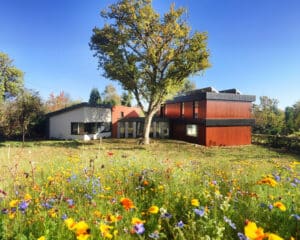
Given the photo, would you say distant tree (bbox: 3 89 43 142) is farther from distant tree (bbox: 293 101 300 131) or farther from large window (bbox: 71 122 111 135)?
distant tree (bbox: 293 101 300 131)

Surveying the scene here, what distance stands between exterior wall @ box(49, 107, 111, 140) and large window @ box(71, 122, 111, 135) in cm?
46

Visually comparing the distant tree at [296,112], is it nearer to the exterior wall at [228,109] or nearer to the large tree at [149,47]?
the exterior wall at [228,109]

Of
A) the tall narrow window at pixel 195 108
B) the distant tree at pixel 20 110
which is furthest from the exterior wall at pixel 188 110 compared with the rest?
the distant tree at pixel 20 110

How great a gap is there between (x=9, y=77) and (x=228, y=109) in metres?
28.3

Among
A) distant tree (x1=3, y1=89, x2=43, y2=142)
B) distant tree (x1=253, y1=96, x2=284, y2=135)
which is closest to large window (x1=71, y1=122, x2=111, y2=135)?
distant tree (x1=3, y1=89, x2=43, y2=142)

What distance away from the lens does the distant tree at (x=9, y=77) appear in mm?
27362

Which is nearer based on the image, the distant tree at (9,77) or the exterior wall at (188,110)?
the exterior wall at (188,110)

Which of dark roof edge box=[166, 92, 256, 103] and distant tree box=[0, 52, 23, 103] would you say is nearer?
dark roof edge box=[166, 92, 256, 103]

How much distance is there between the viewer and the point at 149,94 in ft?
74.4

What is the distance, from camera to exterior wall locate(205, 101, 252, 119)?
22.1 m

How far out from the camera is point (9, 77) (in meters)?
28.2

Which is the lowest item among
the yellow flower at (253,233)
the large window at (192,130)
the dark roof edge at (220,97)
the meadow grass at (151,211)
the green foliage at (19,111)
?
the meadow grass at (151,211)

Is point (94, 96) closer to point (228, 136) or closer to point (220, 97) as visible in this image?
point (220, 97)

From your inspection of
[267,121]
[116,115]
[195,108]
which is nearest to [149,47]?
[195,108]
